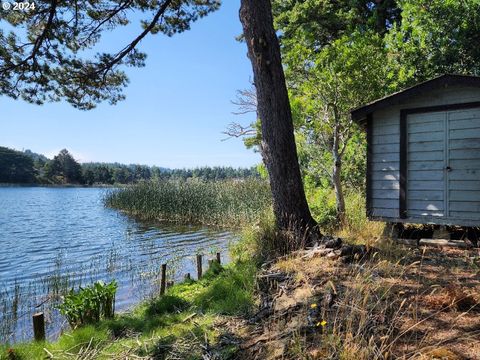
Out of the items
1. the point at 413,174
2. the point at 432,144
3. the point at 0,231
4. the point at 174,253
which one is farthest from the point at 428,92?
the point at 0,231

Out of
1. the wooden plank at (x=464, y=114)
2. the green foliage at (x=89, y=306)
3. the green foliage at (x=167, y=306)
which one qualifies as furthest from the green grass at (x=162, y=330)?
the wooden plank at (x=464, y=114)

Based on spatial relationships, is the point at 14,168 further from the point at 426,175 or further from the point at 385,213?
the point at 426,175

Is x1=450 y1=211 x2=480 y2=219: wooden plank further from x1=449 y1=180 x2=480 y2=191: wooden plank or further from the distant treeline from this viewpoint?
the distant treeline

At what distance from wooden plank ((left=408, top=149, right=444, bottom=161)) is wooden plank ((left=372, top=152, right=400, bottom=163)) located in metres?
0.24

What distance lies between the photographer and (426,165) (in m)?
6.50

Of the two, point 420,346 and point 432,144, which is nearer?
point 420,346

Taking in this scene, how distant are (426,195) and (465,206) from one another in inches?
25.2

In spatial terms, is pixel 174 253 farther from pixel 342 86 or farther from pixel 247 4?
pixel 247 4

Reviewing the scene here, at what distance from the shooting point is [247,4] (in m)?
5.39

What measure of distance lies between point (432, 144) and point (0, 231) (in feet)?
59.5

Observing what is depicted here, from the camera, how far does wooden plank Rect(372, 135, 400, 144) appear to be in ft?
22.4

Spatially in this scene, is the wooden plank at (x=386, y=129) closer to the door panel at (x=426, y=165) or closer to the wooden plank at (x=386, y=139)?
the wooden plank at (x=386, y=139)

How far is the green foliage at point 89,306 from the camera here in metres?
4.88

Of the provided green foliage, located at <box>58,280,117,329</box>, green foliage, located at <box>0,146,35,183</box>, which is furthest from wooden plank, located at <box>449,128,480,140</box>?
green foliage, located at <box>0,146,35,183</box>
